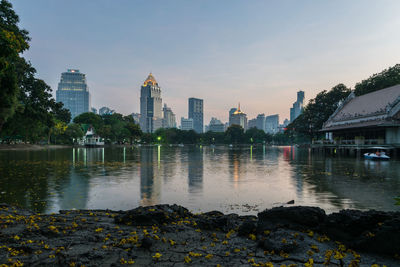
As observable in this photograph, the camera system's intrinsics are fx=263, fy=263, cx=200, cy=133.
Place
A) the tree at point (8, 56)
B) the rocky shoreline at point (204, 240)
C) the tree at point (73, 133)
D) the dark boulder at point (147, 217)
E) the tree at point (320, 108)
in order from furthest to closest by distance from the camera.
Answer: the tree at point (73, 133)
the tree at point (320, 108)
the tree at point (8, 56)
the dark boulder at point (147, 217)
the rocky shoreline at point (204, 240)

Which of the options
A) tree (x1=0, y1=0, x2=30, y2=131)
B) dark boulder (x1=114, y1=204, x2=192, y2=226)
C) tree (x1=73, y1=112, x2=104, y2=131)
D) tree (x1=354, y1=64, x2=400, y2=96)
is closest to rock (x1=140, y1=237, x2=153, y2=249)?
dark boulder (x1=114, y1=204, x2=192, y2=226)

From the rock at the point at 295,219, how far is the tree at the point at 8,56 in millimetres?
14771

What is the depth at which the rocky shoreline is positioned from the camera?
20.2 feet

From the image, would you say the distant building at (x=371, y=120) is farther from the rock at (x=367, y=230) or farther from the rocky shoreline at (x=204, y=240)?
the rocky shoreline at (x=204, y=240)

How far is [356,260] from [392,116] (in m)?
49.6

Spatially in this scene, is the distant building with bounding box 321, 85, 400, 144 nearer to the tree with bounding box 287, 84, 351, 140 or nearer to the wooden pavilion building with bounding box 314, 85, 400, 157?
the wooden pavilion building with bounding box 314, 85, 400, 157

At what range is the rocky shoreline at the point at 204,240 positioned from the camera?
6148 mm

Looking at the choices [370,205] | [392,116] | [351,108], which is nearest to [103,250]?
[370,205]

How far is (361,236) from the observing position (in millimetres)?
6945

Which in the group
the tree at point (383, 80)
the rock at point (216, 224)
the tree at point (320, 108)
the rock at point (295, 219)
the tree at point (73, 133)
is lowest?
the rock at point (216, 224)

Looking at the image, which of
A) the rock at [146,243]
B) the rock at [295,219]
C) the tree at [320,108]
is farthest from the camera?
the tree at [320,108]

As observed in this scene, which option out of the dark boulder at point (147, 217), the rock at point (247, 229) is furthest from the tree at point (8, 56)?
the rock at point (247, 229)

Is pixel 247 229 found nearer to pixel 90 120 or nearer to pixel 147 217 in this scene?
pixel 147 217

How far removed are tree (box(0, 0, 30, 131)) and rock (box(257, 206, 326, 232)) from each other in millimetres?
14771
